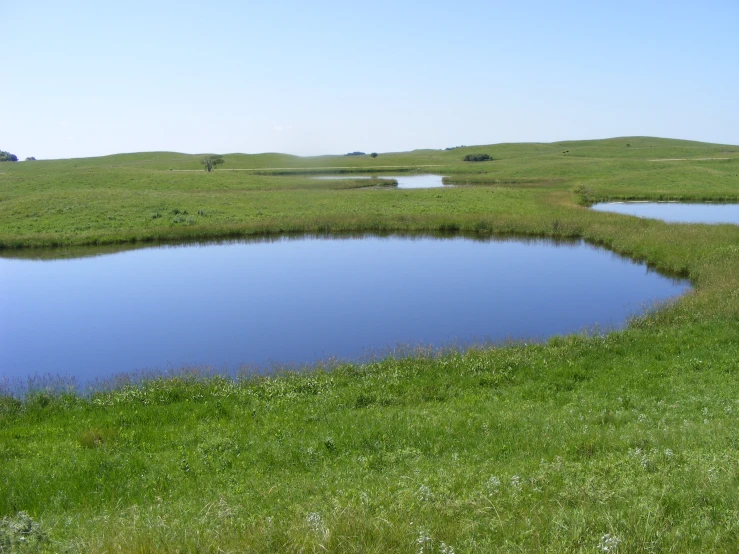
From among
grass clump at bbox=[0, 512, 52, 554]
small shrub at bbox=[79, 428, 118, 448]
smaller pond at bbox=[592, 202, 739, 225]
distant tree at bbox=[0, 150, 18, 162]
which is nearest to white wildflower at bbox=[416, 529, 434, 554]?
grass clump at bbox=[0, 512, 52, 554]

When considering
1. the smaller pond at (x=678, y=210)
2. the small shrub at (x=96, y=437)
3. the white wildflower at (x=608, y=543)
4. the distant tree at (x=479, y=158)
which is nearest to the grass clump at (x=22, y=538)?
the small shrub at (x=96, y=437)

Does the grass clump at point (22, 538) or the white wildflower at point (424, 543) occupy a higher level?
the white wildflower at point (424, 543)

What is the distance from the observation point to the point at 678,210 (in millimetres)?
53250

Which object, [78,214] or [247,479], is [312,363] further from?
[78,214]

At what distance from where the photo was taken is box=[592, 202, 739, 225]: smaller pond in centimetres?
4614

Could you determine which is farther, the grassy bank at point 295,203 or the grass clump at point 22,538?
the grassy bank at point 295,203

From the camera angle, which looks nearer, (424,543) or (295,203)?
(424,543)

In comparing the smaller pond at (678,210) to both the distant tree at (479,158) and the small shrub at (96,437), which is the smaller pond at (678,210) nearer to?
the small shrub at (96,437)

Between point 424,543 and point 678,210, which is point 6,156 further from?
point 424,543

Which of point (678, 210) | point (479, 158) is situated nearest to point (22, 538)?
point (678, 210)

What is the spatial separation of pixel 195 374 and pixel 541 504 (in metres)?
10.9

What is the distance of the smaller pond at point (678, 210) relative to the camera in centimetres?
4614

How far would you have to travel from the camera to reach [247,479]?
30.3 feet

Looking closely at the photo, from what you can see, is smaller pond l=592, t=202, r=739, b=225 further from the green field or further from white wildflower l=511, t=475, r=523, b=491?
white wildflower l=511, t=475, r=523, b=491
